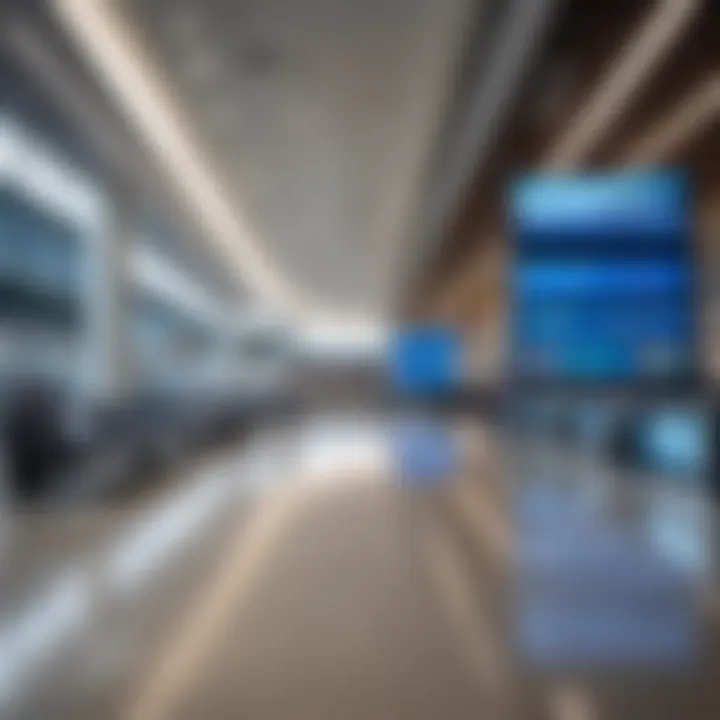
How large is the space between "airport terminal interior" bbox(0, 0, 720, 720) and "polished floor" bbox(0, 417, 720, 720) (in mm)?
25

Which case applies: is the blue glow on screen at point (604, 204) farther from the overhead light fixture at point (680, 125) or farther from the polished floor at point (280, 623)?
the polished floor at point (280, 623)

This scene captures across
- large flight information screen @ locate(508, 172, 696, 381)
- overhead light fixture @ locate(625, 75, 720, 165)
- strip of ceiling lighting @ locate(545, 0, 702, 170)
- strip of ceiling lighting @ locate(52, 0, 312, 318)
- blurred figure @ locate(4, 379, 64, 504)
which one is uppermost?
strip of ceiling lighting @ locate(52, 0, 312, 318)

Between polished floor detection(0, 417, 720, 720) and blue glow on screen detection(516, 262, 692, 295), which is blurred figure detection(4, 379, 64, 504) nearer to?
polished floor detection(0, 417, 720, 720)

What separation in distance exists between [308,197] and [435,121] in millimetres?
7357

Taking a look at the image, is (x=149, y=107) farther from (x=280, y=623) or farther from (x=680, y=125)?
(x=280, y=623)

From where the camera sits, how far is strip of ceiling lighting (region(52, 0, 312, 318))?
10.7 m

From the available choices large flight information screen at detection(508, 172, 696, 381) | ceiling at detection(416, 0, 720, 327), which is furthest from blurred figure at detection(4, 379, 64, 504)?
ceiling at detection(416, 0, 720, 327)

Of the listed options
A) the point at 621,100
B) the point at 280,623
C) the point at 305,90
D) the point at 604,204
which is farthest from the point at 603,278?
the point at 280,623

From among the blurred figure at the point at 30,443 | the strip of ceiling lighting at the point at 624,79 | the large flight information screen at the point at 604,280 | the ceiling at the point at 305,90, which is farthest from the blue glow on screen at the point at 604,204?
the blurred figure at the point at 30,443

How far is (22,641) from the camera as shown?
15.1 feet

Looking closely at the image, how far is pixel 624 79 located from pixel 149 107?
254 inches

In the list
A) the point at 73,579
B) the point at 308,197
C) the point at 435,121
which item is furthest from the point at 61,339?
the point at 73,579

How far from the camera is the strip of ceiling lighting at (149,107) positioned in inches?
422

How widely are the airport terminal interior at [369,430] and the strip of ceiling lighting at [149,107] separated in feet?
0.25
